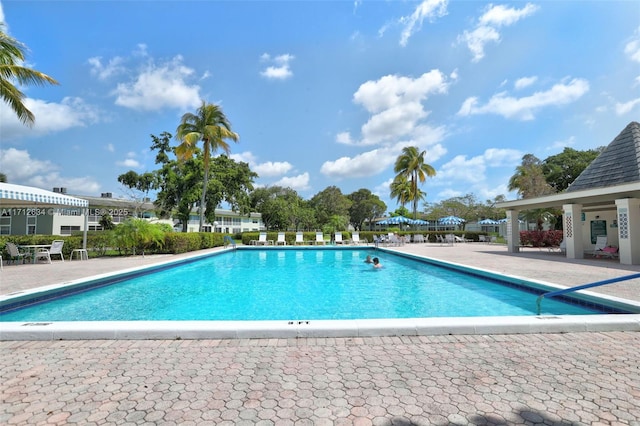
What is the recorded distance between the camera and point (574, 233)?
Answer: 1350cm

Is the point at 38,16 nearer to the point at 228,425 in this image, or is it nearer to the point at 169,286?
the point at 169,286

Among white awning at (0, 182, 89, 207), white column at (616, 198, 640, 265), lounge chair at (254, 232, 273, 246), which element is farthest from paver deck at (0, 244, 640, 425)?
lounge chair at (254, 232, 273, 246)

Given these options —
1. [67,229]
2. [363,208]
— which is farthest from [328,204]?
[67,229]

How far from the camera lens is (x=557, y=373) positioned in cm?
282

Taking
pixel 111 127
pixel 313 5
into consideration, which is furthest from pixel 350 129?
pixel 111 127

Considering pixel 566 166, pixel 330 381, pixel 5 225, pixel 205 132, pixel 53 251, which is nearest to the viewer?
pixel 330 381

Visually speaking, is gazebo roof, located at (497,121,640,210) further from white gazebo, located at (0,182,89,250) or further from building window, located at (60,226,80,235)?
building window, located at (60,226,80,235)

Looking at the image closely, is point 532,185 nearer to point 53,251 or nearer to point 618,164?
point 618,164

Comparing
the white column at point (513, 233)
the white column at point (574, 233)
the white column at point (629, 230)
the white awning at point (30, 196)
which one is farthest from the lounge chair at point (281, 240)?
the white column at point (629, 230)

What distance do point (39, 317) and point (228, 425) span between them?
5923mm

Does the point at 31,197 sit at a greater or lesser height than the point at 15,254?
greater

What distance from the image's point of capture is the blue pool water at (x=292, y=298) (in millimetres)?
6141

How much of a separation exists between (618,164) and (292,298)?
1633cm

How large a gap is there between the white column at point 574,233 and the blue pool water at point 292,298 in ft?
21.4
